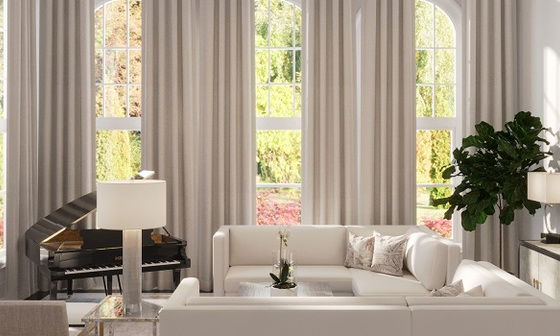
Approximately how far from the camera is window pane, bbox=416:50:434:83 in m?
7.36

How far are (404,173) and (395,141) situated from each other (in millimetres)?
370

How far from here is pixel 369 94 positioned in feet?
23.0

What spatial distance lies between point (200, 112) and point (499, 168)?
128 inches

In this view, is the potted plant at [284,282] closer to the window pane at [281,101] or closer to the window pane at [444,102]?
the window pane at [281,101]

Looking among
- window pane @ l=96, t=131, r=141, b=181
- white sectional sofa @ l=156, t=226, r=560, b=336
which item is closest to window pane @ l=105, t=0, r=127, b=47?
window pane @ l=96, t=131, r=141, b=181

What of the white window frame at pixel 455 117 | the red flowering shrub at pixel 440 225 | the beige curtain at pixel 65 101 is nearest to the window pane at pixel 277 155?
the white window frame at pixel 455 117

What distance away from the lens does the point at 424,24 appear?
7379 millimetres

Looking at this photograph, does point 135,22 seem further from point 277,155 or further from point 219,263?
point 219,263

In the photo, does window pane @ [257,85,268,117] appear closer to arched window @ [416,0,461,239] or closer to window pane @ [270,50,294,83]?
window pane @ [270,50,294,83]

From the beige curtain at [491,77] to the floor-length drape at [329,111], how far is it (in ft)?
4.21

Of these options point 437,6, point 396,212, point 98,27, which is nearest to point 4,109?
point 98,27

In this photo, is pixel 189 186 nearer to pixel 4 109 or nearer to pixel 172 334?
pixel 4 109

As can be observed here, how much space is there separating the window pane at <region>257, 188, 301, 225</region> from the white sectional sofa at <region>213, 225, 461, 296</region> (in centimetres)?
80

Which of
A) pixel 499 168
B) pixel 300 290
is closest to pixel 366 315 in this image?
pixel 300 290
